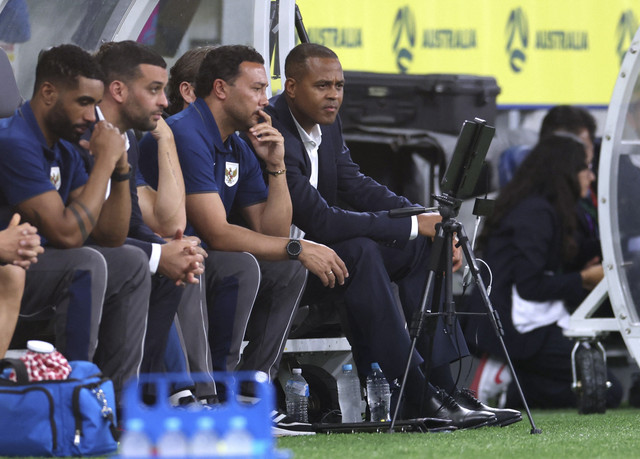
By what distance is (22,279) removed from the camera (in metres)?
3.87

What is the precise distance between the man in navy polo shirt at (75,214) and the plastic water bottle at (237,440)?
169 cm

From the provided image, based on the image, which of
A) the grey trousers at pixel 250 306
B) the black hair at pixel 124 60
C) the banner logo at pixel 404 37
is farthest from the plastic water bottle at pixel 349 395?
the banner logo at pixel 404 37

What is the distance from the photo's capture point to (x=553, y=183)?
716cm

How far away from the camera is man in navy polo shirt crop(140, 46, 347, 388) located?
4.63 metres

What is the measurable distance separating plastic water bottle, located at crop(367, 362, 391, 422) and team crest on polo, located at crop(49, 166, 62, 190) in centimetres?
133

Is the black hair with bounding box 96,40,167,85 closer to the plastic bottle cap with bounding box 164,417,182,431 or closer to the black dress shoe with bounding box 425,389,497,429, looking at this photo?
the black dress shoe with bounding box 425,389,497,429

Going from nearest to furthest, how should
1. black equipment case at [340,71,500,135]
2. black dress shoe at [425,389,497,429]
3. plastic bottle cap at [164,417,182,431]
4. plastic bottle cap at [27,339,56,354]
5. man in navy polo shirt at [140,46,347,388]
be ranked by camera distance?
plastic bottle cap at [164,417,182,431], plastic bottle cap at [27,339,56,354], man in navy polo shirt at [140,46,347,388], black dress shoe at [425,389,497,429], black equipment case at [340,71,500,135]

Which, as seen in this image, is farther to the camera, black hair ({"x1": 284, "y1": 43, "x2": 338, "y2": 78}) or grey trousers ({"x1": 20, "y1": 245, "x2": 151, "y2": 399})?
black hair ({"x1": 284, "y1": 43, "x2": 338, "y2": 78})

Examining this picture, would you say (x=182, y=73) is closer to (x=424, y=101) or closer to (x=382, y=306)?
(x=382, y=306)

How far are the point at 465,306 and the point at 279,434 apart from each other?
287 cm

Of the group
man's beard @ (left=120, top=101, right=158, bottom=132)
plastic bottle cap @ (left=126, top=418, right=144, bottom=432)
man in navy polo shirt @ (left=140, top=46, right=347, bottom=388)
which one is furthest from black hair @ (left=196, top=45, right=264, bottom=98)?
plastic bottle cap @ (left=126, top=418, right=144, bottom=432)

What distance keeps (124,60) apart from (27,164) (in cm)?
73

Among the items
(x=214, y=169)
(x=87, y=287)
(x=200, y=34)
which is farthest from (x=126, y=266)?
(x=200, y=34)

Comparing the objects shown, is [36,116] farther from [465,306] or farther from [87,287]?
[465,306]
